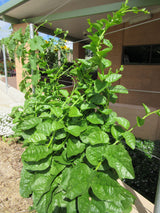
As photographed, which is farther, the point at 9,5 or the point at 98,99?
the point at 9,5

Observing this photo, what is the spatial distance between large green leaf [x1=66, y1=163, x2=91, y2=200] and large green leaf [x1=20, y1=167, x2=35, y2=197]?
380mm

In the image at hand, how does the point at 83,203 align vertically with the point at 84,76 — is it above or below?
below

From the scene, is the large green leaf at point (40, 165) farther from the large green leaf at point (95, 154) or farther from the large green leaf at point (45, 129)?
the large green leaf at point (95, 154)

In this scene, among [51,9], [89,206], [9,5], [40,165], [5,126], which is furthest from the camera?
[51,9]

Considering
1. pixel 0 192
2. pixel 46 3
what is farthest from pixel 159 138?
pixel 46 3

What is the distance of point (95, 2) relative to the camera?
3.18m

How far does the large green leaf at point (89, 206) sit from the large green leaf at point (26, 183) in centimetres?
42

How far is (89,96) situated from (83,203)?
58 cm

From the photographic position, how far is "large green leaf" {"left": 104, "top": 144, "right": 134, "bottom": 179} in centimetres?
72

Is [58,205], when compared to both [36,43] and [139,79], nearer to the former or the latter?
[36,43]

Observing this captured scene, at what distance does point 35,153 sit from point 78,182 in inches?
12.3

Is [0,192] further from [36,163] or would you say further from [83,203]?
[83,203]

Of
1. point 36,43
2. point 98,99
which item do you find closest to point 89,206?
point 98,99

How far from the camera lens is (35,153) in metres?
0.90
